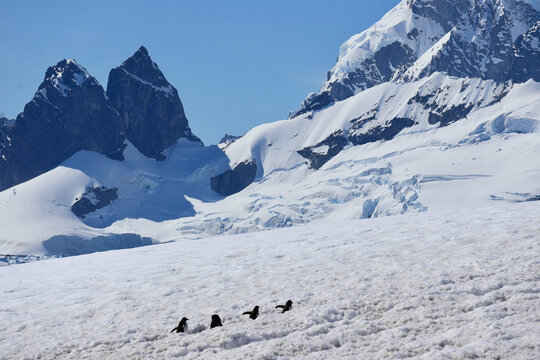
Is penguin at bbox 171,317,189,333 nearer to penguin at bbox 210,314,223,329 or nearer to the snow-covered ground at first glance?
the snow-covered ground

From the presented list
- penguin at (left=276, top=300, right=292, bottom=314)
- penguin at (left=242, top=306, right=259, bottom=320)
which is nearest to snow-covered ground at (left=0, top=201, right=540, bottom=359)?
penguin at (left=242, top=306, right=259, bottom=320)

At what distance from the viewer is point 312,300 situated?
15.4 meters

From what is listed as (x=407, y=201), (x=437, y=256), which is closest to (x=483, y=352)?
(x=437, y=256)

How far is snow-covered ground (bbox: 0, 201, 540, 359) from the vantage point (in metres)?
11.8

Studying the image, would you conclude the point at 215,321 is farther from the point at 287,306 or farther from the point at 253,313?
the point at 287,306

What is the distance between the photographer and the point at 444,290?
48.2ft

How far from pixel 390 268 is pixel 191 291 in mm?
5908

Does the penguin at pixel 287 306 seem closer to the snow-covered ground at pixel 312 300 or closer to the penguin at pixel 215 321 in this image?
the snow-covered ground at pixel 312 300

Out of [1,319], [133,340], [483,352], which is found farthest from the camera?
[1,319]

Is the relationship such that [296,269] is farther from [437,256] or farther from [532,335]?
[532,335]

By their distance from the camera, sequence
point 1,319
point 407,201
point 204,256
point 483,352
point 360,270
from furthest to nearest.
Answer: point 407,201, point 204,256, point 360,270, point 1,319, point 483,352

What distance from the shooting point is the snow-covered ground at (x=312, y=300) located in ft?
38.7

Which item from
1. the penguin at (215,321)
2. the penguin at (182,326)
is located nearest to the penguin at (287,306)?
the penguin at (215,321)

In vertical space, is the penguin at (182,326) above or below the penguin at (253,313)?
above
